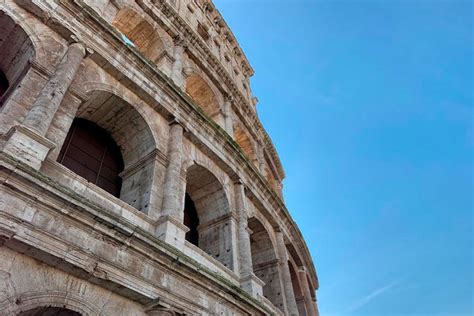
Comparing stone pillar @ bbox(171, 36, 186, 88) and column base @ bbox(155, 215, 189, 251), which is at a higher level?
stone pillar @ bbox(171, 36, 186, 88)

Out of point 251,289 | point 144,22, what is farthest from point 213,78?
point 251,289

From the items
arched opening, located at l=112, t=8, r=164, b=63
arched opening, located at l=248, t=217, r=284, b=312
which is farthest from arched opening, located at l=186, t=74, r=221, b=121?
arched opening, located at l=248, t=217, r=284, b=312

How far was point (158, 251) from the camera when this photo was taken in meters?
6.39

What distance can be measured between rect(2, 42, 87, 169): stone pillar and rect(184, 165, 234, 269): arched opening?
437cm

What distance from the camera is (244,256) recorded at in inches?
386

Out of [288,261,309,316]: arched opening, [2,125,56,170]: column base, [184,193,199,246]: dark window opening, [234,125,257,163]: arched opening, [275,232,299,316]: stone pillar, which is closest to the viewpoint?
[2,125,56,170]: column base

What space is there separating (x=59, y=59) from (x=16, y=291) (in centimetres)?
491

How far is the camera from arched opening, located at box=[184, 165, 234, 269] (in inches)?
404

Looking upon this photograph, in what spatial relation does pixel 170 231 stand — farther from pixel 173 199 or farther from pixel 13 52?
pixel 13 52

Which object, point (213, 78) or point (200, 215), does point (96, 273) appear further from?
point (213, 78)

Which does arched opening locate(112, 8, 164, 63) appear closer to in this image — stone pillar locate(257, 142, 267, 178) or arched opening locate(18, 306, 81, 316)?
stone pillar locate(257, 142, 267, 178)

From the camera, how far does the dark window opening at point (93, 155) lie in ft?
26.9

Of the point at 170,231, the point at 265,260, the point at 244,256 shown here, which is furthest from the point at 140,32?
the point at 265,260

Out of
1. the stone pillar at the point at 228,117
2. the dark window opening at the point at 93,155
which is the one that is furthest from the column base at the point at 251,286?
the stone pillar at the point at 228,117
